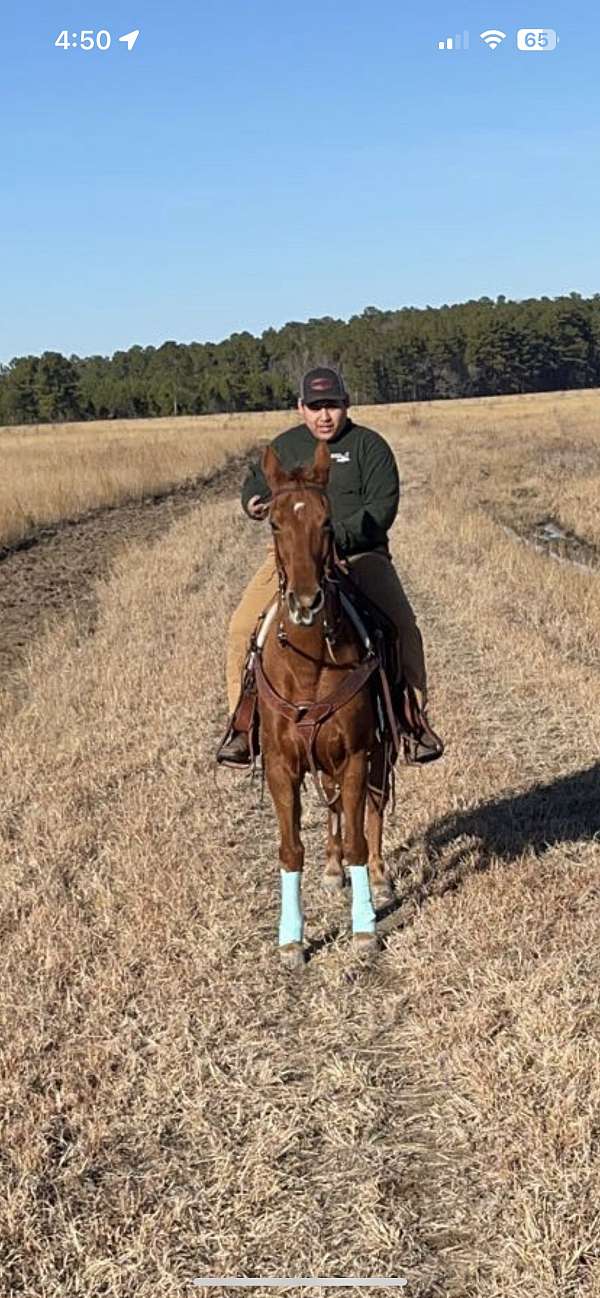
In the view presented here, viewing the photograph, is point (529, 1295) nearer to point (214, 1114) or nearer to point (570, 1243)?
point (570, 1243)

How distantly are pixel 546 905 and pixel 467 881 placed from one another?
19.1 inches

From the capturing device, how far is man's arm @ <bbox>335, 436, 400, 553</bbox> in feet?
18.2

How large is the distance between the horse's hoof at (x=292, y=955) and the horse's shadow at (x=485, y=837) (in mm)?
258

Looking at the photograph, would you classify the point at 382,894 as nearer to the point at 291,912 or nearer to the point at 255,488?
the point at 291,912

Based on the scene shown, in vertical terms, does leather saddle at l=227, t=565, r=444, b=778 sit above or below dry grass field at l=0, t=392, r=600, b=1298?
above

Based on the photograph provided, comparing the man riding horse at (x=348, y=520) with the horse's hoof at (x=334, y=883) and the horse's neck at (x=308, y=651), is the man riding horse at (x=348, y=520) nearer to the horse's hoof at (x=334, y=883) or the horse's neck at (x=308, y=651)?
the horse's neck at (x=308, y=651)

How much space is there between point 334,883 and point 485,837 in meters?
1.00

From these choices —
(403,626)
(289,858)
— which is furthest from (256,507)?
(289,858)

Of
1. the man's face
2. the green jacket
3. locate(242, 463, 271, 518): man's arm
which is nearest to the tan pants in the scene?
the green jacket

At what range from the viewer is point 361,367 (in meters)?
120

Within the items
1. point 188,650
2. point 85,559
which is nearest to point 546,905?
point 188,650

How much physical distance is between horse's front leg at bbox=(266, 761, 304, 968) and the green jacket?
117 cm

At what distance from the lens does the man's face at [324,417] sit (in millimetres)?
5504

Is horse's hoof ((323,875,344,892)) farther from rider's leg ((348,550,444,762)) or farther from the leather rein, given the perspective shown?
the leather rein
